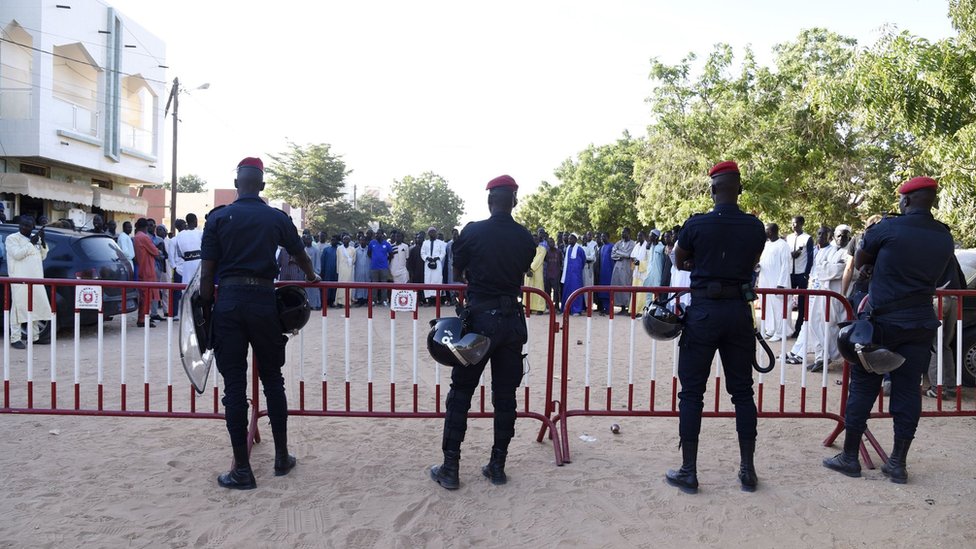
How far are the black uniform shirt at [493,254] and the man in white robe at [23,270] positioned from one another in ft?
24.0

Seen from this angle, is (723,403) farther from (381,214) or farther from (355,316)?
(381,214)

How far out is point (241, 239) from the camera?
4156mm

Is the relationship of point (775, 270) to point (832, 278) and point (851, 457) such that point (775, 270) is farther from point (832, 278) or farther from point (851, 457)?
point (851, 457)

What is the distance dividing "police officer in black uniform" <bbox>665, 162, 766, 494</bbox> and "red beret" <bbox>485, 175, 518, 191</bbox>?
1112 mm

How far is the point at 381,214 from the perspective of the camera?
225ft

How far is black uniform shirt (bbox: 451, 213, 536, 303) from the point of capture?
13.8ft

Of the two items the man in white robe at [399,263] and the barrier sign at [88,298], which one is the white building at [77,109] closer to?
the man in white robe at [399,263]

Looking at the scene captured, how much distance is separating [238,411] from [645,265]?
12433 millimetres

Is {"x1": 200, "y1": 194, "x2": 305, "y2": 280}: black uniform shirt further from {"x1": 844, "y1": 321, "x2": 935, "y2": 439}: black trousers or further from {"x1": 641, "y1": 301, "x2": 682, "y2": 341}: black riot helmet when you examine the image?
{"x1": 844, "y1": 321, "x2": 935, "y2": 439}: black trousers

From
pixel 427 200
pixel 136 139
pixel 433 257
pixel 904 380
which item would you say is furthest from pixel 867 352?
pixel 427 200

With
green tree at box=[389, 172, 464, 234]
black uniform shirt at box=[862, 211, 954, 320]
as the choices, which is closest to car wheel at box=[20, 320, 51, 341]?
black uniform shirt at box=[862, 211, 954, 320]

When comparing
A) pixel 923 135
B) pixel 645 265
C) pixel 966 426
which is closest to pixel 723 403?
pixel 966 426

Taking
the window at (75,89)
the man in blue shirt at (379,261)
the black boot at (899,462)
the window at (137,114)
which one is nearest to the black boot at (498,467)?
the black boot at (899,462)

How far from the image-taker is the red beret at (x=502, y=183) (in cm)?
434
